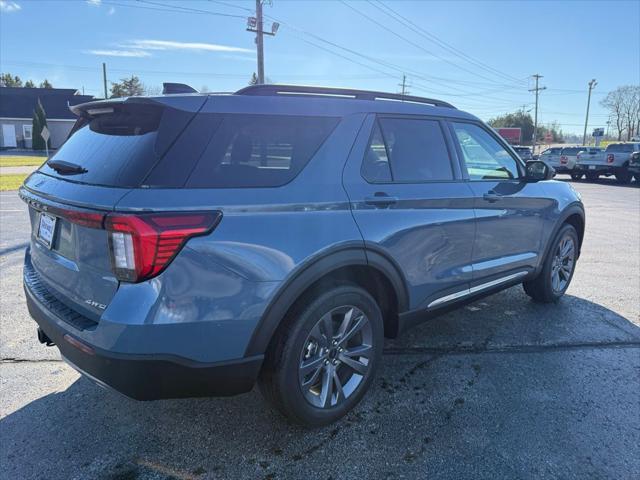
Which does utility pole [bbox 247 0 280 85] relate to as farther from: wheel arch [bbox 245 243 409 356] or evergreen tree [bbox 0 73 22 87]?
evergreen tree [bbox 0 73 22 87]

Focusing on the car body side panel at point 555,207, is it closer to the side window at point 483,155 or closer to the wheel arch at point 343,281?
the side window at point 483,155

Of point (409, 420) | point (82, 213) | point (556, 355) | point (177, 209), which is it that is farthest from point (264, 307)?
point (556, 355)

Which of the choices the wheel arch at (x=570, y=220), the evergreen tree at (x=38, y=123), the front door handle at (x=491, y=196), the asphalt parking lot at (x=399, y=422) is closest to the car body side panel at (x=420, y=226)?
the front door handle at (x=491, y=196)

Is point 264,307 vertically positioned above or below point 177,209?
below

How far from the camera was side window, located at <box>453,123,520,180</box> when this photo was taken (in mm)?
3717

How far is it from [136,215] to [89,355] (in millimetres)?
709

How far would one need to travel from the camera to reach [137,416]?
290 cm

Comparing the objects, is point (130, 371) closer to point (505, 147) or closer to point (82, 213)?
point (82, 213)

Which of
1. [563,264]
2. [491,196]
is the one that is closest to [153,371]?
[491,196]

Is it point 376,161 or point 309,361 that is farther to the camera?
point 376,161

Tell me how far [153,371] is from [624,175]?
26815 mm

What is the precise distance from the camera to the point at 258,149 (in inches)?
96.7

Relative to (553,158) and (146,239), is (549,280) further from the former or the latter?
(553,158)

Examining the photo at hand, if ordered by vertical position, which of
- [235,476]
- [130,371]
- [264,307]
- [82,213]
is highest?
[82,213]
